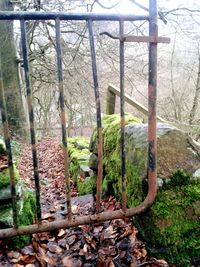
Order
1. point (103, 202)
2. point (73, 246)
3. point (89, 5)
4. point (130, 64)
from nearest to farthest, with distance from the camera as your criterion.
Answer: point (73, 246), point (103, 202), point (89, 5), point (130, 64)

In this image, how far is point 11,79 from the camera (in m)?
8.45

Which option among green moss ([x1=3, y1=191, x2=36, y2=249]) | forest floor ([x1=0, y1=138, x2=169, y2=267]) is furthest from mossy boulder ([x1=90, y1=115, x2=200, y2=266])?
green moss ([x1=3, y1=191, x2=36, y2=249])

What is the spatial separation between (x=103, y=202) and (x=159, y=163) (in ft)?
3.06

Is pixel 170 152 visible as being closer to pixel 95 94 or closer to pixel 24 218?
pixel 95 94

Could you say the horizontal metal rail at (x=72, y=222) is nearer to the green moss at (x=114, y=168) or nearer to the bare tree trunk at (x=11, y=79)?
the green moss at (x=114, y=168)

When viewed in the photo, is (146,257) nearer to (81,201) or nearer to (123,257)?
(123,257)

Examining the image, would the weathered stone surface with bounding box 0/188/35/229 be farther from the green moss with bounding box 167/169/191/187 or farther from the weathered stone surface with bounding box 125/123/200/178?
the green moss with bounding box 167/169/191/187

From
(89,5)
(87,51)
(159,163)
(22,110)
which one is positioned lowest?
(22,110)

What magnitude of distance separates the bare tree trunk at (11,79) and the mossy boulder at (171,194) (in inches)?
273

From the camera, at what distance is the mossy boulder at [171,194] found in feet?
6.07

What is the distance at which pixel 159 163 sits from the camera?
196cm

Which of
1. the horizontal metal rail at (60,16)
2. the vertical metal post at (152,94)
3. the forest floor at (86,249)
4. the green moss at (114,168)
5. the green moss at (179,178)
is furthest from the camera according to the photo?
the green moss at (114,168)

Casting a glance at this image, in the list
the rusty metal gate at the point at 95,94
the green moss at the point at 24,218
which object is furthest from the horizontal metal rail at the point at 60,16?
the green moss at the point at 24,218

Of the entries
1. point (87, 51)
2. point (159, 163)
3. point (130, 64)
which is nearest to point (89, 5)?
point (87, 51)
